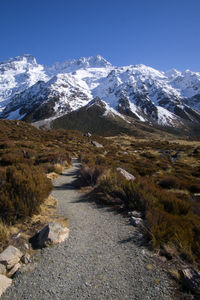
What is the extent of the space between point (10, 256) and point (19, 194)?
2.02 meters

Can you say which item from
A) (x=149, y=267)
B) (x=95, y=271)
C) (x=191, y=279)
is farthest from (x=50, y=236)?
(x=191, y=279)

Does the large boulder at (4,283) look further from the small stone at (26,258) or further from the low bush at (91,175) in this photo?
the low bush at (91,175)

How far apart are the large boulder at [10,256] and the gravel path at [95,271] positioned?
1.08ft

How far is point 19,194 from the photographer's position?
16.8 feet

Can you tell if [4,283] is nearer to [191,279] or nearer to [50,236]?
[50,236]

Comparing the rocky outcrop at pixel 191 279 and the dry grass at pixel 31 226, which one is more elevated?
the rocky outcrop at pixel 191 279

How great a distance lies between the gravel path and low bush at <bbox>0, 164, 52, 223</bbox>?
57.5 inches

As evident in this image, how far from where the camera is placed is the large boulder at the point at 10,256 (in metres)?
3.25

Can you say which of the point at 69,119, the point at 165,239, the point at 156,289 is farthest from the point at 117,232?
the point at 69,119

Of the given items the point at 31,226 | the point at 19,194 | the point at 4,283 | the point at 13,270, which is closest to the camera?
the point at 4,283

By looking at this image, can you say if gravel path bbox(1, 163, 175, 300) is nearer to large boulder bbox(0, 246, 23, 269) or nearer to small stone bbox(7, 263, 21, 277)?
small stone bbox(7, 263, 21, 277)

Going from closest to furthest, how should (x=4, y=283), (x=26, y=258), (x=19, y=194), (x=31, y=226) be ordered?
(x=4, y=283), (x=26, y=258), (x=31, y=226), (x=19, y=194)

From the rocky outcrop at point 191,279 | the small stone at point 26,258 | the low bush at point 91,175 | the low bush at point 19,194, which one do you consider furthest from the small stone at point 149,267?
the low bush at point 91,175

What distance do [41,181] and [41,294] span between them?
11.7 feet
